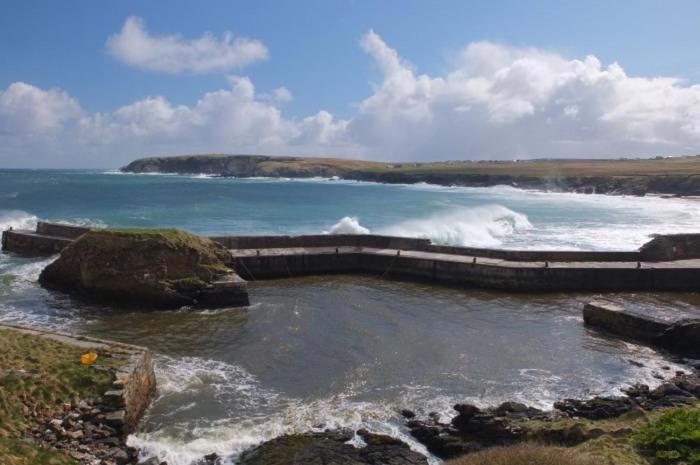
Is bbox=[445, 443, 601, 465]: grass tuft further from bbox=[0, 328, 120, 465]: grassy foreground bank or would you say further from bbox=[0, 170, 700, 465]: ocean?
bbox=[0, 328, 120, 465]: grassy foreground bank

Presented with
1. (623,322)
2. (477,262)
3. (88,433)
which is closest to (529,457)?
(88,433)

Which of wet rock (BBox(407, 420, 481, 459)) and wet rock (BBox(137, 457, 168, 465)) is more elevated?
wet rock (BBox(407, 420, 481, 459))

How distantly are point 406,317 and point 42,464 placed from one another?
36.8 ft

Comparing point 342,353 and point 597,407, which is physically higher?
point 597,407

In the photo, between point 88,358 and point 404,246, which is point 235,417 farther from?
point 404,246

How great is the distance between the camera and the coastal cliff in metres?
88.9

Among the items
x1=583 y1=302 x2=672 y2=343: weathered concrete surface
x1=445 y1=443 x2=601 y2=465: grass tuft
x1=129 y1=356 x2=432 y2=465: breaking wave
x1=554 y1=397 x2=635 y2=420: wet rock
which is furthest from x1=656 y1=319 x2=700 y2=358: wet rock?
x1=445 y1=443 x2=601 y2=465: grass tuft

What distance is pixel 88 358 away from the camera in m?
10.2

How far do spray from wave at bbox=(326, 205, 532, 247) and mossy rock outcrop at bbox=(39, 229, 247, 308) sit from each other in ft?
56.5

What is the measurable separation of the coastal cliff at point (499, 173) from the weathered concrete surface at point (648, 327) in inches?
2908

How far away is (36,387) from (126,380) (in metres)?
1.33

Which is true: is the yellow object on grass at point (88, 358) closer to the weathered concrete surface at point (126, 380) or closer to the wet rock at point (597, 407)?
the weathered concrete surface at point (126, 380)

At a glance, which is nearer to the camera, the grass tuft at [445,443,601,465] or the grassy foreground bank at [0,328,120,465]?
the grass tuft at [445,443,601,465]

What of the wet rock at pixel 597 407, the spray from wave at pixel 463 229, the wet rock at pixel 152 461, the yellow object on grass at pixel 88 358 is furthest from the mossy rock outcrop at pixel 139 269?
the spray from wave at pixel 463 229
